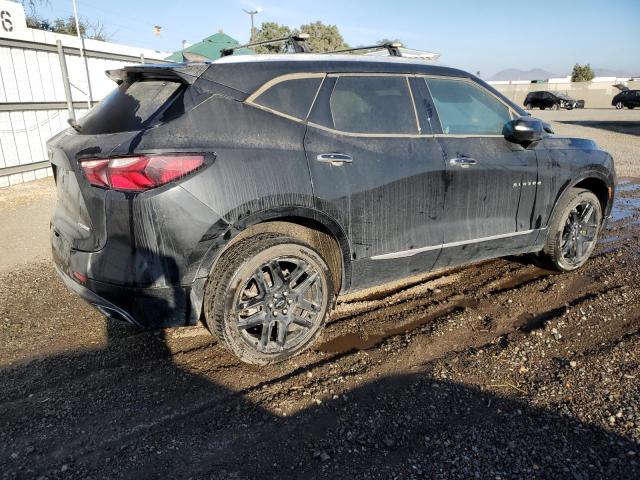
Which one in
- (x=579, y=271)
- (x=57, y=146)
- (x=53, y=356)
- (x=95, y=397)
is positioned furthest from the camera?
(x=579, y=271)

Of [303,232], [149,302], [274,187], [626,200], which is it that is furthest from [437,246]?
[626,200]

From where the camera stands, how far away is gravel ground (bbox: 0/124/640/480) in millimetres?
2275

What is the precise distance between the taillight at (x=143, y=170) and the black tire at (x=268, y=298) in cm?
57

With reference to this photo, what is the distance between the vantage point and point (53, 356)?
3.26 m

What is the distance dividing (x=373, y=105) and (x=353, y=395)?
1952 mm

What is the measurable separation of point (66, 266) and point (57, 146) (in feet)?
2.55

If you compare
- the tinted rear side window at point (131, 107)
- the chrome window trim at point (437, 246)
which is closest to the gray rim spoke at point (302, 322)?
the chrome window trim at point (437, 246)

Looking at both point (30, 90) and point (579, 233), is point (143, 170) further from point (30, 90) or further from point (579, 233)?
point (30, 90)

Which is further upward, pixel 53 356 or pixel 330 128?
pixel 330 128

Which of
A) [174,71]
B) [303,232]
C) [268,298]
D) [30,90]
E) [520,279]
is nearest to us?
[174,71]

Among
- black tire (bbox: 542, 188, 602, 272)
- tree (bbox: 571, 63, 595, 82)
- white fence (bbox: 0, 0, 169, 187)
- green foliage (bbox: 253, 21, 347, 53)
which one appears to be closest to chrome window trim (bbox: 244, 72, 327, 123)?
black tire (bbox: 542, 188, 602, 272)

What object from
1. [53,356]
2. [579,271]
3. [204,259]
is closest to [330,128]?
[204,259]

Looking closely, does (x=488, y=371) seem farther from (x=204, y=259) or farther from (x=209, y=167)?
(x=209, y=167)

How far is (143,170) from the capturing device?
8.20 ft
